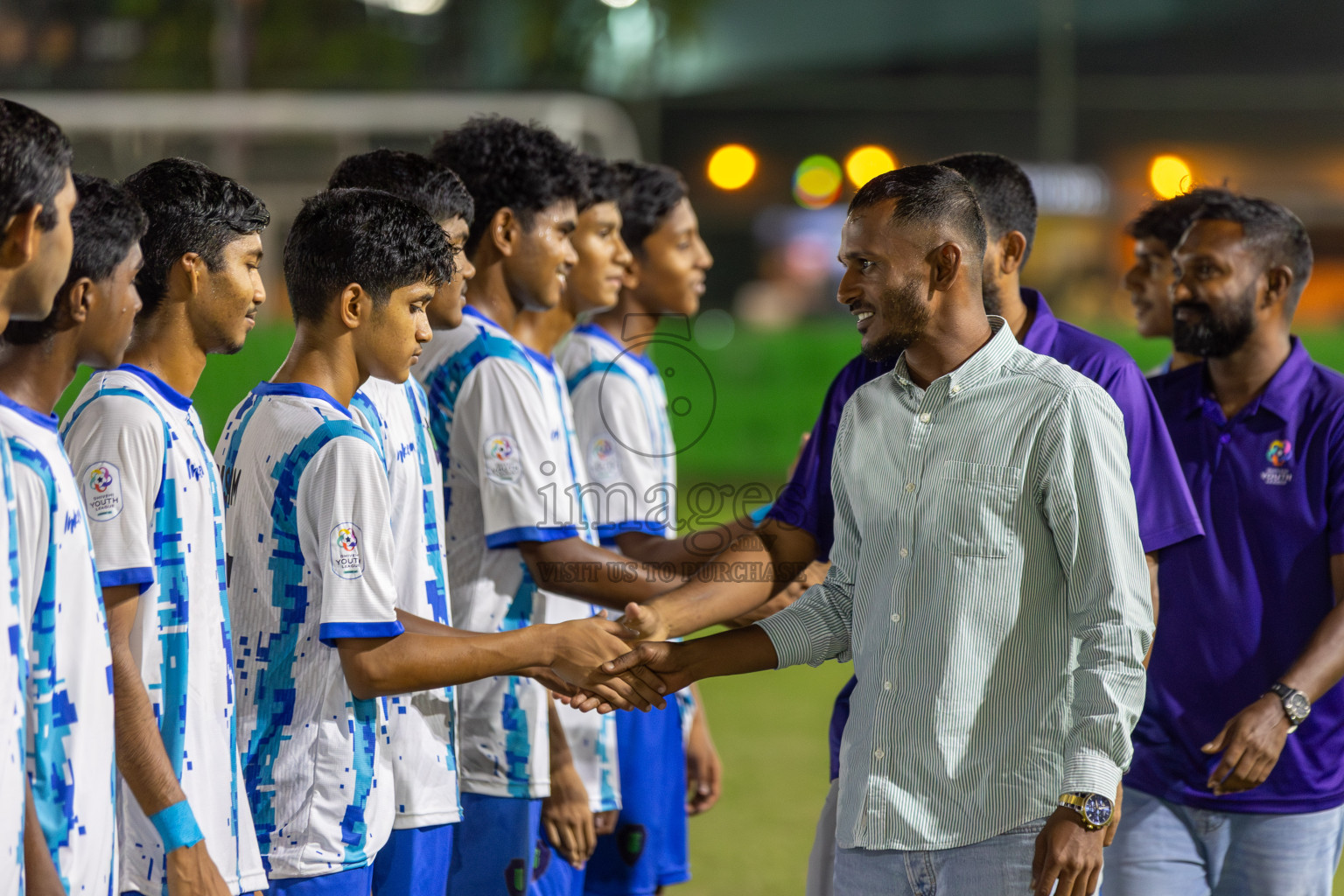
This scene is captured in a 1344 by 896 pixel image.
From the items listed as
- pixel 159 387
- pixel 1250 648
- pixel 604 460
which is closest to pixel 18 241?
pixel 159 387

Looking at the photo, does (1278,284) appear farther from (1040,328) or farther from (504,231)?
(504,231)

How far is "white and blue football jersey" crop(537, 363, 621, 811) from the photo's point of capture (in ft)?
11.5

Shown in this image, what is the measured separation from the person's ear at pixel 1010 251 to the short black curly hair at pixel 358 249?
1.26 meters

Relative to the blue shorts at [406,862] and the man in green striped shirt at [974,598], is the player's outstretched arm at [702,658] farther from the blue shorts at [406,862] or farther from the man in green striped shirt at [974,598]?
the blue shorts at [406,862]

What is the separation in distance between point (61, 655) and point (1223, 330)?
8.98 ft

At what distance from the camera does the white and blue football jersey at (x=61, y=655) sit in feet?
6.03

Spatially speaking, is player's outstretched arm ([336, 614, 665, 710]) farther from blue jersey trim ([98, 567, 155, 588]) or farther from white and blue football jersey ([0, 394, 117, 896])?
white and blue football jersey ([0, 394, 117, 896])

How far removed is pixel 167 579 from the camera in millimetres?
2215

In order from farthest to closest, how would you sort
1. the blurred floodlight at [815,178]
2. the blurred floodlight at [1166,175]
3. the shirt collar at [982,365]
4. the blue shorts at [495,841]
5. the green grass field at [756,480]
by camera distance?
the blurred floodlight at [815,178], the blurred floodlight at [1166,175], the green grass field at [756,480], the blue shorts at [495,841], the shirt collar at [982,365]

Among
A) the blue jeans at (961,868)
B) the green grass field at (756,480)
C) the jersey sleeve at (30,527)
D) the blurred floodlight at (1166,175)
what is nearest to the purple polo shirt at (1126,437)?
the blue jeans at (961,868)

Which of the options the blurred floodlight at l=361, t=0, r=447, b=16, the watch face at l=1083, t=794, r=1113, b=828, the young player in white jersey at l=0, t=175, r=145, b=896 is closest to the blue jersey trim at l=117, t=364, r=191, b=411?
the young player in white jersey at l=0, t=175, r=145, b=896

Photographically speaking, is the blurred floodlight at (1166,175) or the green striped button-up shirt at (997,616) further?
the blurred floodlight at (1166,175)

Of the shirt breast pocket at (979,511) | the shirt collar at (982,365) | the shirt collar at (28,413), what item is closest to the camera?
the shirt collar at (28,413)

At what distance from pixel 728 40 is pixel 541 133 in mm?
16176
